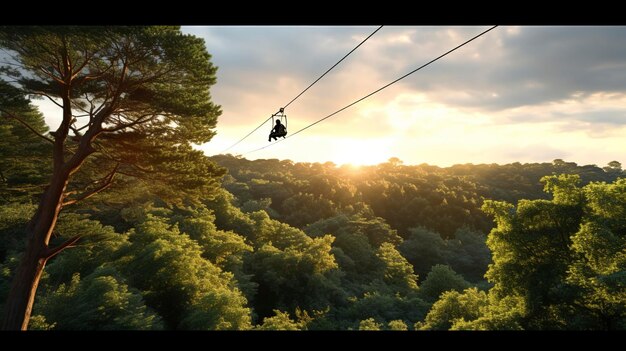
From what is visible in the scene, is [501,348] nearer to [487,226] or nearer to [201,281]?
[201,281]

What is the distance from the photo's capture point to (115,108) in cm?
1063

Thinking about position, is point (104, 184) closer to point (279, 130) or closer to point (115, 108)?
point (115, 108)

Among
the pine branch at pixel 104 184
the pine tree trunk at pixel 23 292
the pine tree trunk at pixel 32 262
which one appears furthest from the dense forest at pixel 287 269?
the pine tree trunk at pixel 23 292

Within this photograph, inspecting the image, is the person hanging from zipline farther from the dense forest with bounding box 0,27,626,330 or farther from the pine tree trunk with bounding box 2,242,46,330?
the pine tree trunk with bounding box 2,242,46,330

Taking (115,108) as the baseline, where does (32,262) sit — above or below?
below

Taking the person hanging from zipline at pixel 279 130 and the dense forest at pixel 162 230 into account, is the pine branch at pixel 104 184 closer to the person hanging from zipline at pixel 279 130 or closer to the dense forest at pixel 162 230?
the dense forest at pixel 162 230

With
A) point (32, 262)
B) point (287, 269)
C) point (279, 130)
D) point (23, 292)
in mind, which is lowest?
point (287, 269)

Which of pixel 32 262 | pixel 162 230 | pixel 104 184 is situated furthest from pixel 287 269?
pixel 32 262

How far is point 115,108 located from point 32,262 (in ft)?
15.6

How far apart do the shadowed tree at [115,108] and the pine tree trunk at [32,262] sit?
0.02 meters

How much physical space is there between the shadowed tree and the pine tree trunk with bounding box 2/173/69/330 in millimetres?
23

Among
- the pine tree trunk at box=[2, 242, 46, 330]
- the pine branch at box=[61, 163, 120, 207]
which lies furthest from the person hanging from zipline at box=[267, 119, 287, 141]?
the pine tree trunk at box=[2, 242, 46, 330]

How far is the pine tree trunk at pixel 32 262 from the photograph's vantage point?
9602 mm

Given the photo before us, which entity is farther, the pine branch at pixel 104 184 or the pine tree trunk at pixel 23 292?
the pine branch at pixel 104 184
